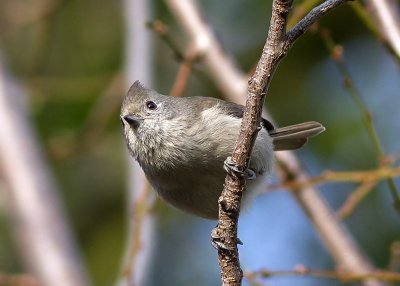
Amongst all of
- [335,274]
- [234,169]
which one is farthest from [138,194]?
[234,169]

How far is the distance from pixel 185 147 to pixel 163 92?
130 inches

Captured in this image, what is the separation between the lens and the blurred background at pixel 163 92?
5.98m

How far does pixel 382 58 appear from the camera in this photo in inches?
250

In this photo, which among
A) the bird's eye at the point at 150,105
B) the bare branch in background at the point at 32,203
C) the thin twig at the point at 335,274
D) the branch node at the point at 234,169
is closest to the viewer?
the branch node at the point at 234,169

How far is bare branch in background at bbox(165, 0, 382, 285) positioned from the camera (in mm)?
4176

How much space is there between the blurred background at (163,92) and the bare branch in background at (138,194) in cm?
67

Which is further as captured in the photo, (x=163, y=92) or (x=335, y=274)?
(x=163, y=92)

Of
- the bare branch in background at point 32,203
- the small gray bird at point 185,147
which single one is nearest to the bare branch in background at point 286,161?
the small gray bird at point 185,147

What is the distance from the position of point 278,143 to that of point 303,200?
16.3 inches

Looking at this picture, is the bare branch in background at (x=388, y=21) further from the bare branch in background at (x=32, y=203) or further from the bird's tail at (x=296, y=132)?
the bare branch in background at (x=32, y=203)

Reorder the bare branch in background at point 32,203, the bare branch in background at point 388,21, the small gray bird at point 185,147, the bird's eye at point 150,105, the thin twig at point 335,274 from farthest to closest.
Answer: the bare branch in background at point 32,203, the bird's eye at point 150,105, the small gray bird at point 185,147, the bare branch in background at point 388,21, the thin twig at point 335,274

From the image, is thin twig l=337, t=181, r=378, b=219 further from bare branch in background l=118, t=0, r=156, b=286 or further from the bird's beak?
the bird's beak

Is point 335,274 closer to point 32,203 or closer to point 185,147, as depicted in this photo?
point 185,147

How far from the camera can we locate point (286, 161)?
14.5 feet
